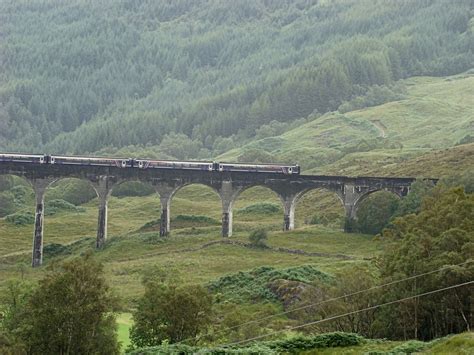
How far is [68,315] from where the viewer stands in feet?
155

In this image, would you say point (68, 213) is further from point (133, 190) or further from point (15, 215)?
point (133, 190)

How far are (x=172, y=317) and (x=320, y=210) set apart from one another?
3125 inches

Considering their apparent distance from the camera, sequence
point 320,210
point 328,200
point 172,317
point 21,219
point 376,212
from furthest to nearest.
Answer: point 328,200, point 320,210, point 21,219, point 376,212, point 172,317

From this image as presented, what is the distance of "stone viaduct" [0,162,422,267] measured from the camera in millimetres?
104625

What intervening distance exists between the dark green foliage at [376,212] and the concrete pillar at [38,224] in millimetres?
Answer: 35789

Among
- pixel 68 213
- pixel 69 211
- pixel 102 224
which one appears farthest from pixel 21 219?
pixel 102 224

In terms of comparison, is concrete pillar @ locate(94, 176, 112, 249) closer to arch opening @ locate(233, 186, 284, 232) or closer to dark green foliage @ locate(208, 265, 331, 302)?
arch opening @ locate(233, 186, 284, 232)

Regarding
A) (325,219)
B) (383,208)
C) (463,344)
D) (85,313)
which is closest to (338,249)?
(383,208)

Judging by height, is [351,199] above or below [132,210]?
above

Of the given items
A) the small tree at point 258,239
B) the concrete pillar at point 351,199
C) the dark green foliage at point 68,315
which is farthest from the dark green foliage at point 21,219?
the dark green foliage at point 68,315

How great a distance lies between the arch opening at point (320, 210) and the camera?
116 m

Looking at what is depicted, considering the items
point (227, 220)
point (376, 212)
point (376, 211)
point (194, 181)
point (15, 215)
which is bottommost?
point (15, 215)

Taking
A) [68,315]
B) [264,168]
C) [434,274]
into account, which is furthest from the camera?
[264,168]

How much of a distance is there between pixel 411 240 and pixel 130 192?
116m
